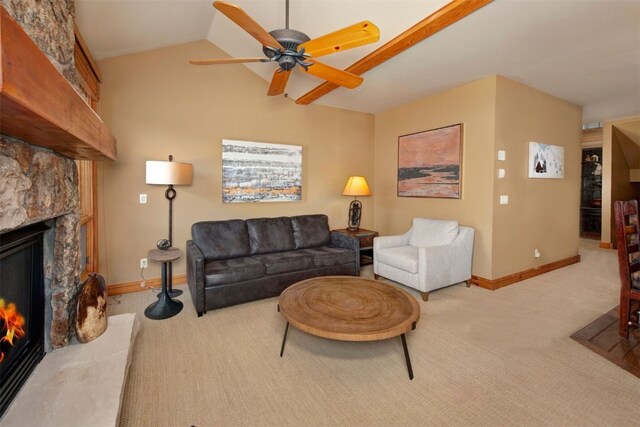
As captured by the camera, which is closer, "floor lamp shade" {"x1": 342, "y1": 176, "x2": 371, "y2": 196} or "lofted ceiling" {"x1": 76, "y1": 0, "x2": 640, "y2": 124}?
"lofted ceiling" {"x1": 76, "y1": 0, "x2": 640, "y2": 124}

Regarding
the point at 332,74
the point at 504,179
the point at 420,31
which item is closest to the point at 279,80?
the point at 332,74

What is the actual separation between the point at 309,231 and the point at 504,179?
259 cm

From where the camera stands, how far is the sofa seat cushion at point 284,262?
10.6 ft

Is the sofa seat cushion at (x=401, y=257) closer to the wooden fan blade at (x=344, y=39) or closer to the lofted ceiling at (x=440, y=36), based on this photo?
the lofted ceiling at (x=440, y=36)

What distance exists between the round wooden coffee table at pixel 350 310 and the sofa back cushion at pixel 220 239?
4.14ft

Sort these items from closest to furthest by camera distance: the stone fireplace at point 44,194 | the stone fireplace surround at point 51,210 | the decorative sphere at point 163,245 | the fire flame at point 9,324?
1. the stone fireplace at point 44,194
2. the stone fireplace surround at point 51,210
3. the fire flame at point 9,324
4. the decorative sphere at point 163,245

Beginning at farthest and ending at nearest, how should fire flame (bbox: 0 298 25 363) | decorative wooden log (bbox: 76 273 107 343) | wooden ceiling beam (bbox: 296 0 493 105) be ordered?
wooden ceiling beam (bbox: 296 0 493 105) → decorative wooden log (bbox: 76 273 107 343) → fire flame (bbox: 0 298 25 363)

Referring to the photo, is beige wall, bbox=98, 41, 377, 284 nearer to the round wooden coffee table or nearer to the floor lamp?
the floor lamp

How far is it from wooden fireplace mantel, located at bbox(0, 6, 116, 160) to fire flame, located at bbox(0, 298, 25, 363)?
82cm

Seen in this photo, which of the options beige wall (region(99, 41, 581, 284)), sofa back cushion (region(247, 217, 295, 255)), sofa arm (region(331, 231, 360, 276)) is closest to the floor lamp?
beige wall (region(99, 41, 581, 284))

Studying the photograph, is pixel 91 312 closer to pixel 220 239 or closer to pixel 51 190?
pixel 51 190

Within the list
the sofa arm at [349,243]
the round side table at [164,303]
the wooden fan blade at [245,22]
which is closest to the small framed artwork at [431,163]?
the sofa arm at [349,243]

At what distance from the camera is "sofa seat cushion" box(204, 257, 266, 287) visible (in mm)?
2893

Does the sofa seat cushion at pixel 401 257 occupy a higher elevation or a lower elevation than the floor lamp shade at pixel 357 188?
lower
